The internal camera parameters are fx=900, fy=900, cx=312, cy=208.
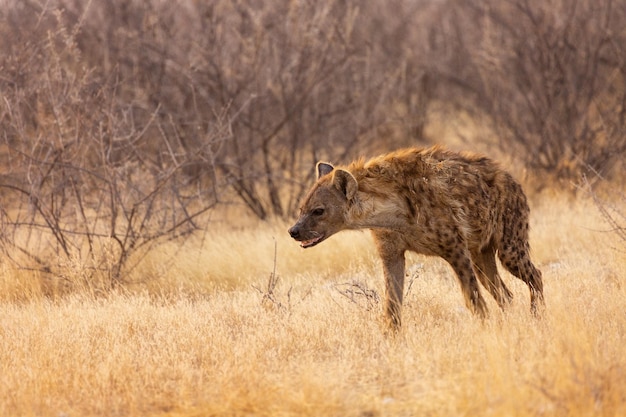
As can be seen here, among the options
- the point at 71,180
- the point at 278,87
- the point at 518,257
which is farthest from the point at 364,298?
the point at 278,87

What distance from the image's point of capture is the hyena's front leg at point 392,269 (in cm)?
570

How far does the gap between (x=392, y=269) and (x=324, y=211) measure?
1.90 ft

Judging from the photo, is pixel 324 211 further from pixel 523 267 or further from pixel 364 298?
pixel 523 267

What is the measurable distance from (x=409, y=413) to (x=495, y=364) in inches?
20.0

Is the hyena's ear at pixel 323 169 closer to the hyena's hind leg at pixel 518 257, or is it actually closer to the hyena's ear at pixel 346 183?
the hyena's ear at pixel 346 183

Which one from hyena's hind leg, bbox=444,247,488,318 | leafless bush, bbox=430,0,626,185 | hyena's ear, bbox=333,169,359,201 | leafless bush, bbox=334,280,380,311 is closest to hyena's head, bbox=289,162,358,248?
hyena's ear, bbox=333,169,359,201

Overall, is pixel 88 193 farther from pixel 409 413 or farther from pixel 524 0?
pixel 524 0

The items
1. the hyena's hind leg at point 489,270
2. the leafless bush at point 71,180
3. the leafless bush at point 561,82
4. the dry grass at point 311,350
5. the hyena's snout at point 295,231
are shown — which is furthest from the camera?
the leafless bush at point 561,82

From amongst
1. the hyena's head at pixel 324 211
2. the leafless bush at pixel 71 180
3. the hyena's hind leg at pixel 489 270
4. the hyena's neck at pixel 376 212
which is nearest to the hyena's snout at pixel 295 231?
the hyena's head at pixel 324 211

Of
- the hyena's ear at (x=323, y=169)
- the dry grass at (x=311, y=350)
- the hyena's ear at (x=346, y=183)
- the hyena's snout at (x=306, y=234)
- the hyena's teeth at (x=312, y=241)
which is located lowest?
the dry grass at (x=311, y=350)

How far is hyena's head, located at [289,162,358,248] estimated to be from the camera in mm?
5609

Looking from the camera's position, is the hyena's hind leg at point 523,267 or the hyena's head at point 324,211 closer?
the hyena's head at point 324,211

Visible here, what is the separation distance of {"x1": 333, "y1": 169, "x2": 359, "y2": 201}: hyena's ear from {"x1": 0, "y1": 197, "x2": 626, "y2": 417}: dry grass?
0.87 metres

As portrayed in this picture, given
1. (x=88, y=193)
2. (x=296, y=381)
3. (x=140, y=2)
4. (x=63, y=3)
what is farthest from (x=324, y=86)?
(x=296, y=381)
